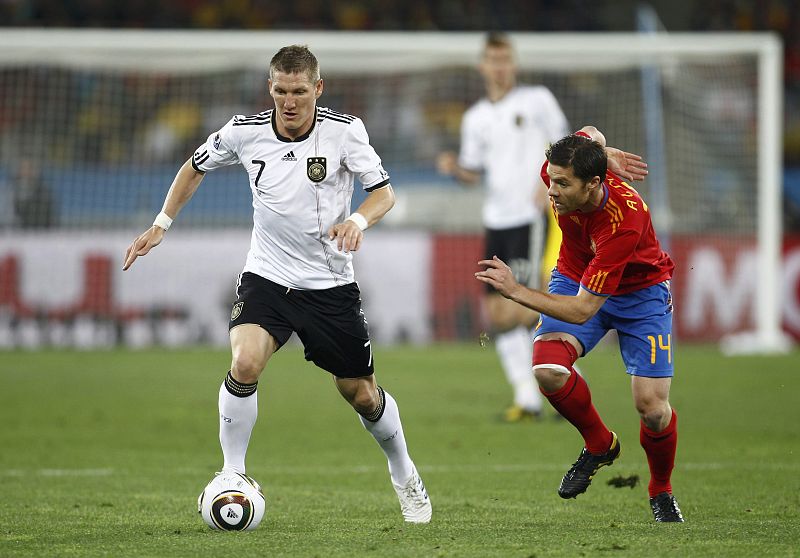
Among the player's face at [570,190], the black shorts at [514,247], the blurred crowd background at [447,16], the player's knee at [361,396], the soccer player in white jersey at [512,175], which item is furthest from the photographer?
the blurred crowd background at [447,16]

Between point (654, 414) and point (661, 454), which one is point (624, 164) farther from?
point (661, 454)

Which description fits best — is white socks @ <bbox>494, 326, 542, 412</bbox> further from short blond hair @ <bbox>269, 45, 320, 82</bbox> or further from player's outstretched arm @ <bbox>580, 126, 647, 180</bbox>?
short blond hair @ <bbox>269, 45, 320, 82</bbox>

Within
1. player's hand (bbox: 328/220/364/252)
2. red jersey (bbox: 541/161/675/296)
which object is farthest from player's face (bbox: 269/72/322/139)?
red jersey (bbox: 541/161/675/296)

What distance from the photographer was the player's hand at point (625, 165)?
6328 mm

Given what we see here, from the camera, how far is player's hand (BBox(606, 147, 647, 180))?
6.33m

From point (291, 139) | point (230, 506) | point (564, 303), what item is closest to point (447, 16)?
point (291, 139)

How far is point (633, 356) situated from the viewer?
249 inches

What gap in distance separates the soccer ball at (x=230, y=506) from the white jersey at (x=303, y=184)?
1.06 m

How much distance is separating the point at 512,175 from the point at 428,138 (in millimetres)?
8133

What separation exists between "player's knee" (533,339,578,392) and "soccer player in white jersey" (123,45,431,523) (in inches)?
29.8

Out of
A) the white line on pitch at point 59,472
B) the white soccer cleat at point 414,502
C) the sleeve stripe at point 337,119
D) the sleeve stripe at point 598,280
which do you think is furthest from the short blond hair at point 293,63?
the white line on pitch at point 59,472

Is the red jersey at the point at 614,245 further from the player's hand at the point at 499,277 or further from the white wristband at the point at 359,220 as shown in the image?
the white wristband at the point at 359,220

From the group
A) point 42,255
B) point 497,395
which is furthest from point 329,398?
point 42,255

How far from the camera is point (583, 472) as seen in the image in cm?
635
